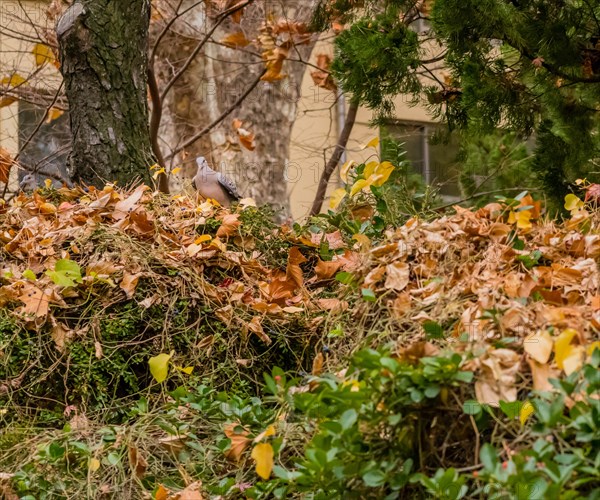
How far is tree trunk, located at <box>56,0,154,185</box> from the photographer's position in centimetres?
470

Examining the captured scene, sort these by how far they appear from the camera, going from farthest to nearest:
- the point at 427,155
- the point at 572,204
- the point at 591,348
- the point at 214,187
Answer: the point at 427,155, the point at 214,187, the point at 572,204, the point at 591,348

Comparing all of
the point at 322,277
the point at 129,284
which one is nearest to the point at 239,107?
the point at 322,277

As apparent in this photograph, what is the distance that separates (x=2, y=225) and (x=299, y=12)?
18.1 ft

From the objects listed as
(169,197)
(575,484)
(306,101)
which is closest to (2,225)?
(169,197)

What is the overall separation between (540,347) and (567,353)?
0.23 feet

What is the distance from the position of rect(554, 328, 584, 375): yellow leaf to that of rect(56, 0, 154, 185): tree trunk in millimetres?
2909

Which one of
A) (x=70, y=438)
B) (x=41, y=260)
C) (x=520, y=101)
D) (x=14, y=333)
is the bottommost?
(x=70, y=438)

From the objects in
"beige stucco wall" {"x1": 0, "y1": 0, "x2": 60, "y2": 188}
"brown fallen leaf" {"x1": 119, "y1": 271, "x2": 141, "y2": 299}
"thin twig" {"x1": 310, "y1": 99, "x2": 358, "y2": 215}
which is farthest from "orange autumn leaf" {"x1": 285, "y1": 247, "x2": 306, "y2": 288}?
"beige stucco wall" {"x1": 0, "y1": 0, "x2": 60, "y2": 188}

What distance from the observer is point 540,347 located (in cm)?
224

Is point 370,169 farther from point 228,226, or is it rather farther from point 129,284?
point 129,284

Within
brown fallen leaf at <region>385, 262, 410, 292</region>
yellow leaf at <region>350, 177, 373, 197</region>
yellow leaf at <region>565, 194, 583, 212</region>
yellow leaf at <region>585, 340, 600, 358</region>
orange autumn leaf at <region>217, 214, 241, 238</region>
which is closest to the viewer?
yellow leaf at <region>585, 340, 600, 358</region>

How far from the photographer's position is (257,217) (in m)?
4.03

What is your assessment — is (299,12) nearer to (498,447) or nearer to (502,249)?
(502,249)

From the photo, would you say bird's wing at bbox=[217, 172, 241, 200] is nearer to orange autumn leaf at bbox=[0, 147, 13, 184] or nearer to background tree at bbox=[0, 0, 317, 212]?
orange autumn leaf at bbox=[0, 147, 13, 184]
